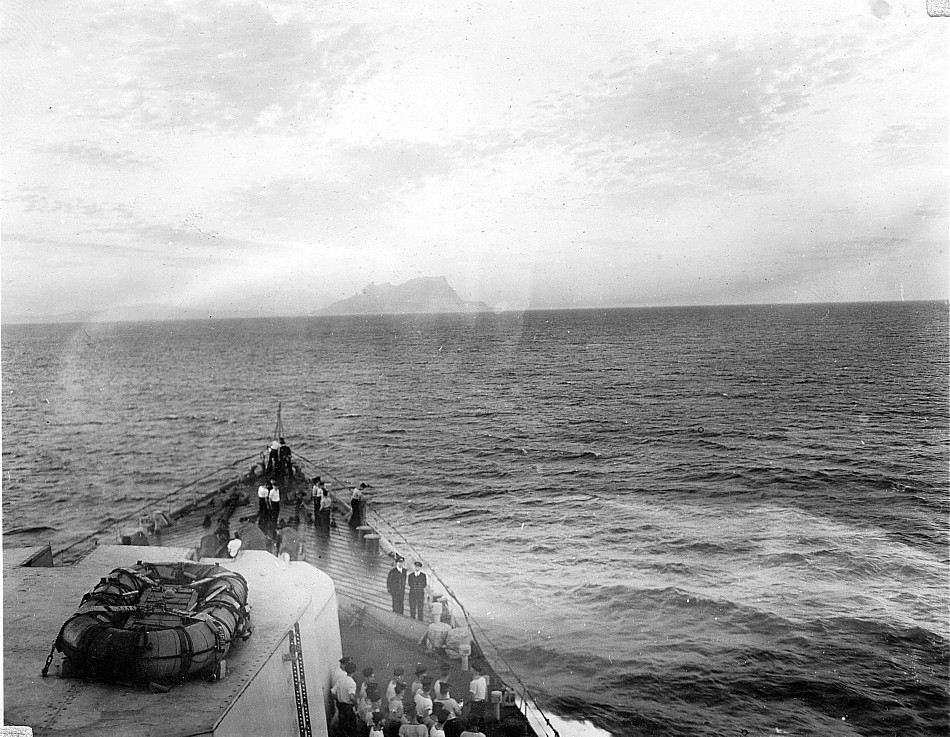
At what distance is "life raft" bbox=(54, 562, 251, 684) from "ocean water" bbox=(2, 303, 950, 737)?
423 centimetres

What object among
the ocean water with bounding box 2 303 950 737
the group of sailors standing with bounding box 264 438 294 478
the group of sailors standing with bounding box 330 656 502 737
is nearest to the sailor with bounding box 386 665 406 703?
the group of sailors standing with bounding box 330 656 502 737

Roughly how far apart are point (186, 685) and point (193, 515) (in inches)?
197

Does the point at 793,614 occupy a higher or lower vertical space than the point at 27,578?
lower

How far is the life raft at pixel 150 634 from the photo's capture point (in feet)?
12.2

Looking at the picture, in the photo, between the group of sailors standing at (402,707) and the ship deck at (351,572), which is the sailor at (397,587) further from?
the group of sailors standing at (402,707)

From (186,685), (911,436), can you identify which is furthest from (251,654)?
(911,436)

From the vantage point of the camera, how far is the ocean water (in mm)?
7547

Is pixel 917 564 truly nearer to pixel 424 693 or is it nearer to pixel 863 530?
pixel 863 530

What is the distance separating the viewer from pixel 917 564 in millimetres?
9672

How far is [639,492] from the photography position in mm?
12680

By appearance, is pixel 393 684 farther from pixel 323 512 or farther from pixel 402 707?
pixel 323 512

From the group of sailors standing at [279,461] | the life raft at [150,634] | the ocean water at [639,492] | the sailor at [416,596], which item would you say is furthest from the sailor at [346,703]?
the group of sailors standing at [279,461]

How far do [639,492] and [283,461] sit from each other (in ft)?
22.0

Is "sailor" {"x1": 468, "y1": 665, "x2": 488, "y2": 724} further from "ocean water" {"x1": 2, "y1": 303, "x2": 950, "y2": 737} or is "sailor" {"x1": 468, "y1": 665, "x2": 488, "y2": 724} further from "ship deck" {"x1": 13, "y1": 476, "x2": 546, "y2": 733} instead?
"ocean water" {"x1": 2, "y1": 303, "x2": 950, "y2": 737}
